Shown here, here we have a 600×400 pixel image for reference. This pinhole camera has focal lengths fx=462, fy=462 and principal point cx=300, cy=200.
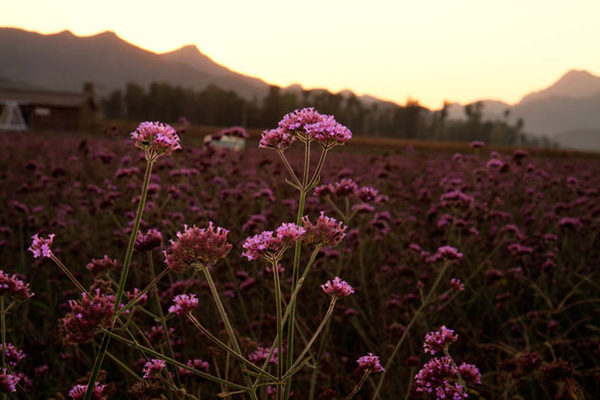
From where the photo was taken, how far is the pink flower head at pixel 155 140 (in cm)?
115

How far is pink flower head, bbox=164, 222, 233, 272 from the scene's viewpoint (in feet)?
3.65

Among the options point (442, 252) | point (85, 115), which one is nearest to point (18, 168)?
point (442, 252)

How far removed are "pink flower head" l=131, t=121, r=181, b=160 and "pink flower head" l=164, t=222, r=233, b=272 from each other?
21 cm

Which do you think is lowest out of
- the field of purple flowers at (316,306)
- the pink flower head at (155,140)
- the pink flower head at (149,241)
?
the field of purple flowers at (316,306)

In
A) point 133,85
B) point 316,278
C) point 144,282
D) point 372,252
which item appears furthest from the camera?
point 133,85

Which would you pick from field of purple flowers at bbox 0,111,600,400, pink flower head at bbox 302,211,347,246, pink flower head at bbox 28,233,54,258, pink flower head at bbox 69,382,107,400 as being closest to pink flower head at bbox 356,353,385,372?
field of purple flowers at bbox 0,111,600,400

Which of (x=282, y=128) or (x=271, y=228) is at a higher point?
(x=282, y=128)

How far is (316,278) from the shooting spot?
415 centimetres

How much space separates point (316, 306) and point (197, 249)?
2.84m

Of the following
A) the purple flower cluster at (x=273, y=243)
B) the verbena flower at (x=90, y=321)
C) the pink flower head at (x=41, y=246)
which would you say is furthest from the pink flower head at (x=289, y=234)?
the pink flower head at (x=41, y=246)

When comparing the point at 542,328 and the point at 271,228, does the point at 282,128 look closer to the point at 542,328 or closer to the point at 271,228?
the point at 542,328

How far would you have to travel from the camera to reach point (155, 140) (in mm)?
1155

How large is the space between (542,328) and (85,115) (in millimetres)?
47567

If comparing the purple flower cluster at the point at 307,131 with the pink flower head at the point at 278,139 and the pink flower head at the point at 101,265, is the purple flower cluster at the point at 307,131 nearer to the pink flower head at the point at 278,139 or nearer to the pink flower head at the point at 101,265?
the pink flower head at the point at 278,139
